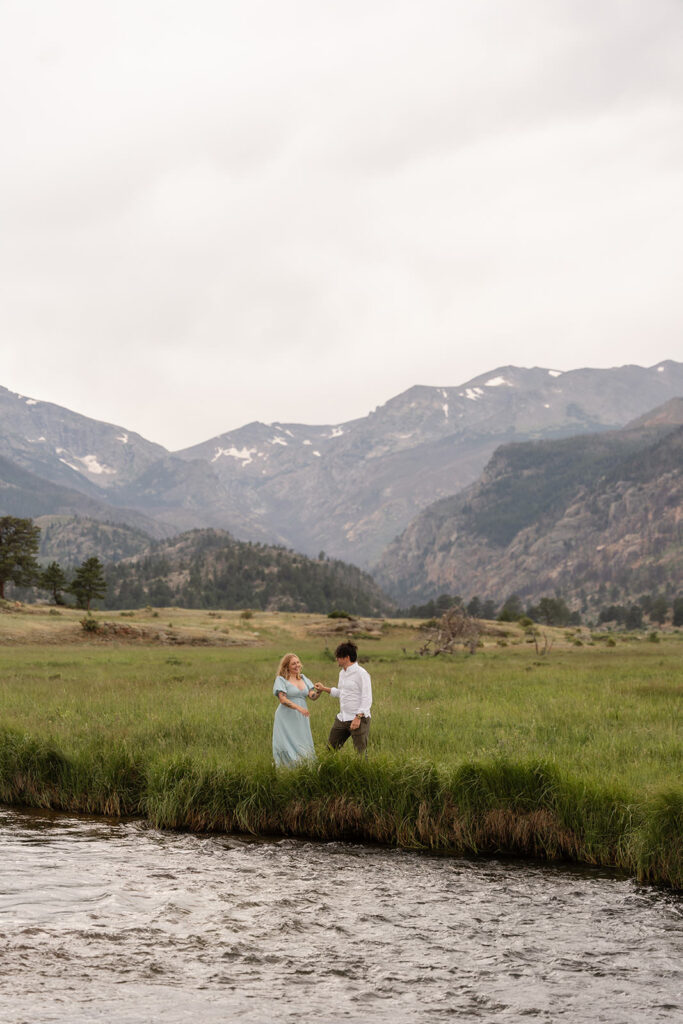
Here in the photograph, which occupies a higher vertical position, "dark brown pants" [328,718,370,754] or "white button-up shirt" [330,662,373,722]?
"white button-up shirt" [330,662,373,722]

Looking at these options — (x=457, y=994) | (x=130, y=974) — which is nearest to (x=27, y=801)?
(x=130, y=974)

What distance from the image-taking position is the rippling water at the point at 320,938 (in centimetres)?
841

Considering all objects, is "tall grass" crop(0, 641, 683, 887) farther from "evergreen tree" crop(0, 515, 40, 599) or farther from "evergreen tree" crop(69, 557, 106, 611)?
"evergreen tree" crop(69, 557, 106, 611)

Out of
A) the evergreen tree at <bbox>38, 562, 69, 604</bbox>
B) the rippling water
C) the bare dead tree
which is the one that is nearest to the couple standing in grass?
the rippling water

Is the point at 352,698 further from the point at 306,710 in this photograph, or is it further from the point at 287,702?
the point at 287,702

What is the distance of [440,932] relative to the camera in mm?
10258

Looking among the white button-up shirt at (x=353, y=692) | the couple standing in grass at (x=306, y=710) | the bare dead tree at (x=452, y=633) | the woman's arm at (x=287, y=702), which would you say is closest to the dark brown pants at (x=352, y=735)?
the couple standing in grass at (x=306, y=710)

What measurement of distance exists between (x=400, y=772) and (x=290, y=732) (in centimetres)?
234

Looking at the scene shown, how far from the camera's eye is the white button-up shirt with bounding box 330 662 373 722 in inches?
660

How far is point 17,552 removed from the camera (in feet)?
314

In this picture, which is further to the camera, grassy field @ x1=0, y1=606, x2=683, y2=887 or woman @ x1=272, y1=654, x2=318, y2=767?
woman @ x1=272, y1=654, x2=318, y2=767

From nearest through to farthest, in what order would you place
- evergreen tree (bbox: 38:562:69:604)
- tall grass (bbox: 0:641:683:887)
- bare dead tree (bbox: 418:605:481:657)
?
tall grass (bbox: 0:641:683:887) → bare dead tree (bbox: 418:605:481:657) → evergreen tree (bbox: 38:562:69:604)

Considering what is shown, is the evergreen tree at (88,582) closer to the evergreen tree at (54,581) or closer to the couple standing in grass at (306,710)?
the evergreen tree at (54,581)

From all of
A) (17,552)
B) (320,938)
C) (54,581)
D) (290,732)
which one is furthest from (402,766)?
(54,581)
